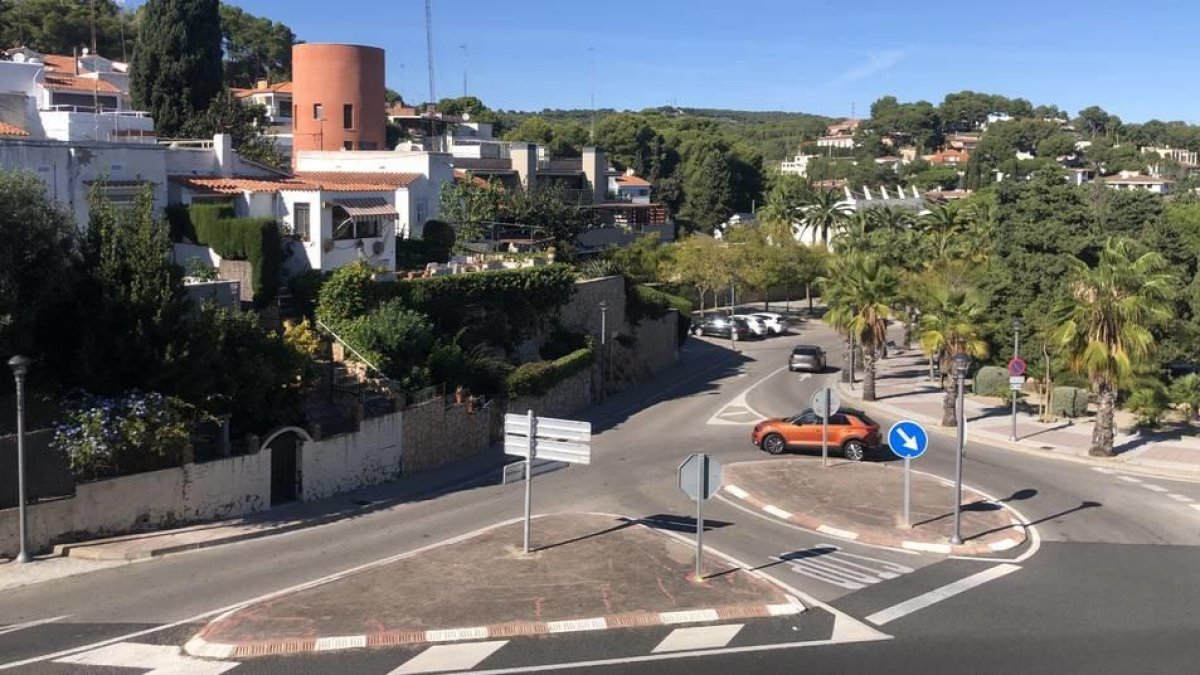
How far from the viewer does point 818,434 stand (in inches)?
1117

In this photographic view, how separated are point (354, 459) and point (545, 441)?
7.81m

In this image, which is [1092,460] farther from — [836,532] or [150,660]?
[150,660]

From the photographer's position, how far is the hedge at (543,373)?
3173 cm

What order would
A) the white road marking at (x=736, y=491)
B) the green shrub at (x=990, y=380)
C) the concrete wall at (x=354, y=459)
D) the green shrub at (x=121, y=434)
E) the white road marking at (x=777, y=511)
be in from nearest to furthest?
the green shrub at (x=121, y=434) → the white road marking at (x=777, y=511) → the concrete wall at (x=354, y=459) → the white road marking at (x=736, y=491) → the green shrub at (x=990, y=380)

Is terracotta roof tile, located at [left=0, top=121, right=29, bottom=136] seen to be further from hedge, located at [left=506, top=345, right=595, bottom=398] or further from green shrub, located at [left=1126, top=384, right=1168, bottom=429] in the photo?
green shrub, located at [left=1126, top=384, right=1168, bottom=429]

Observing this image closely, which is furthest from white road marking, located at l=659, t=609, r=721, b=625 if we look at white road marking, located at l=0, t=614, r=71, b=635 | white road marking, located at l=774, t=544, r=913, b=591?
white road marking, located at l=0, t=614, r=71, b=635

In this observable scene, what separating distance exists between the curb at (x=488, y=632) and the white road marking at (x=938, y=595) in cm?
115

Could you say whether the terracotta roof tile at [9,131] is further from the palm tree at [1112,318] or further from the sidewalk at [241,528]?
the palm tree at [1112,318]

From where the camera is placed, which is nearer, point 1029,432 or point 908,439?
point 908,439

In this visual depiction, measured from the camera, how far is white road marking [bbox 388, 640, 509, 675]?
1246 centimetres

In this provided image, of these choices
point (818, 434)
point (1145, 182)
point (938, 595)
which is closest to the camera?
point (938, 595)

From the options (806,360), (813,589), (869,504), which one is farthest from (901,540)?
(806,360)

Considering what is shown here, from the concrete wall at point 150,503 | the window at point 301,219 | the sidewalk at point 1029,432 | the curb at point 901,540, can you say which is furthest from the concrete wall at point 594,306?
the concrete wall at point 150,503

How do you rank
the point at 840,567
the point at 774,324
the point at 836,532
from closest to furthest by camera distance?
the point at 840,567
the point at 836,532
the point at 774,324
